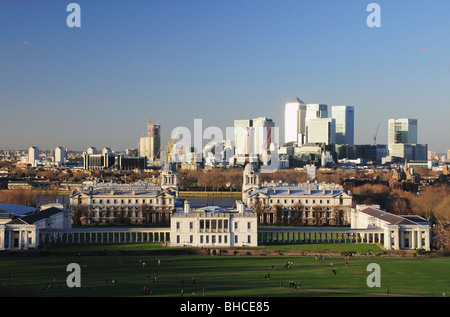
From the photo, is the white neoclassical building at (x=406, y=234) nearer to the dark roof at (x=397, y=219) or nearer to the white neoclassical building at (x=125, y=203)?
the dark roof at (x=397, y=219)

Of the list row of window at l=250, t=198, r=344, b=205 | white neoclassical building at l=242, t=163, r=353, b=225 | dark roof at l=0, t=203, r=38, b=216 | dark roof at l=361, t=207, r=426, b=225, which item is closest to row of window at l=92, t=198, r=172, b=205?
white neoclassical building at l=242, t=163, r=353, b=225

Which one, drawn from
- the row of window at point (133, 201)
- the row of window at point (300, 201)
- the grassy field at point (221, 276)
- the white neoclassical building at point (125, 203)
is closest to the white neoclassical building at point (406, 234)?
the grassy field at point (221, 276)

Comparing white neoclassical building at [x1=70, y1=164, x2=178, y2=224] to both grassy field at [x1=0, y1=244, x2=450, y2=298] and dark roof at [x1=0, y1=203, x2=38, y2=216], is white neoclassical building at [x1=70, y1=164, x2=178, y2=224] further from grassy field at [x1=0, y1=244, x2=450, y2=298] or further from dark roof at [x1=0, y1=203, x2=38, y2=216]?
grassy field at [x1=0, y1=244, x2=450, y2=298]

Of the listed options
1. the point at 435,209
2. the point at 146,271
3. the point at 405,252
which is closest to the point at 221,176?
the point at 435,209

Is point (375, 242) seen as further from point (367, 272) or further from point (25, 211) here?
point (25, 211)
